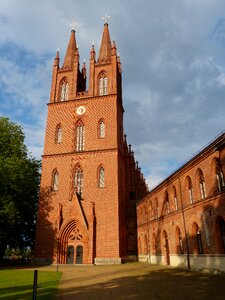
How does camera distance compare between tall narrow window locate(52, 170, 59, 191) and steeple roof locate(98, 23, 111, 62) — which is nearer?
tall narrow window locate(52, 170, 59, 191)

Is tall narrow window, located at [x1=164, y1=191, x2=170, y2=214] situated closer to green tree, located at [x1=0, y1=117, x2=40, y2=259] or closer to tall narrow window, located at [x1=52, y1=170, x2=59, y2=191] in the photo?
tall narrow window, located at [x1=52, y1=170, x2=59, y2=191]

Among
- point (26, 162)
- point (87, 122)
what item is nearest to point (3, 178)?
point (26, 162)

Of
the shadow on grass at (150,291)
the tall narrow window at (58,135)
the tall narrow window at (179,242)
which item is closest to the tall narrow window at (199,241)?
the tall narrow window at (179,242)

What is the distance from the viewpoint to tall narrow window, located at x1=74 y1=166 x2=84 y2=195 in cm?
3696

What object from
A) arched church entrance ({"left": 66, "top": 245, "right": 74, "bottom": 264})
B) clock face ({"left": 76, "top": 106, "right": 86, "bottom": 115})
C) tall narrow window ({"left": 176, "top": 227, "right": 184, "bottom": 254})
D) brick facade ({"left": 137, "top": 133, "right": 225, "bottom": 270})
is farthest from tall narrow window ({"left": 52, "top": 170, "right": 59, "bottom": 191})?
tall narrow window ({"left": 176, "top": 227, "right": 184, "bottom": 254})

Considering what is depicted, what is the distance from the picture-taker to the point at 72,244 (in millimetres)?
34062

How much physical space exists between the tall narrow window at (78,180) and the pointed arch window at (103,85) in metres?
12.1

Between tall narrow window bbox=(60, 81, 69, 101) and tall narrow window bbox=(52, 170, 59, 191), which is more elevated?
tall narrow window bbox=(60, 81, 69, 101)

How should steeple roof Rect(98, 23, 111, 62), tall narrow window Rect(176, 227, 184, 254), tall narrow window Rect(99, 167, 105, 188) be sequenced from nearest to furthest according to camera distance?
tall narrow window Rect(176, 227, 184, 254), tall narrow window Rect(99, 167, 105, 188), steeple roof Rect(98, 23, 111, 62)

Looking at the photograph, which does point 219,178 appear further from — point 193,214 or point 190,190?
point 190,190

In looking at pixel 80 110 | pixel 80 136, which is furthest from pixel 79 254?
pixel 80 110

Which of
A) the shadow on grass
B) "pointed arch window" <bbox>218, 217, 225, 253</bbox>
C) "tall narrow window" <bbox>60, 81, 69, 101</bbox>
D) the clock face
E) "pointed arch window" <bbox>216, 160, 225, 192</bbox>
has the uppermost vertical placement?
"tall narrow window" <bbox>60, 81, 69, 101</bbox>

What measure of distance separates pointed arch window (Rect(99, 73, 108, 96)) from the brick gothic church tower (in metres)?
0.15

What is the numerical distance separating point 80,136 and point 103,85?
8.89 m
